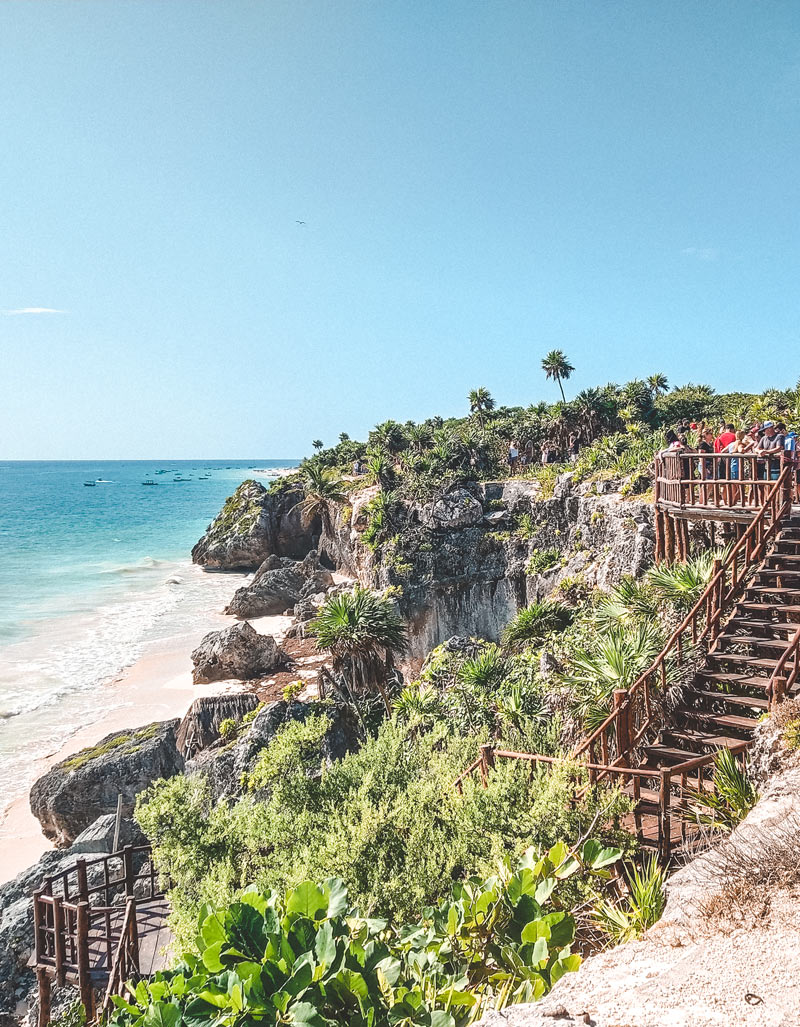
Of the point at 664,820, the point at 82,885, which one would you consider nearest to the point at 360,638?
the point at 82,885

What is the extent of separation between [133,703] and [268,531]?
30.3 metres

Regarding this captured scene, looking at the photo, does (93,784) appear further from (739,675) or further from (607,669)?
(739,675)

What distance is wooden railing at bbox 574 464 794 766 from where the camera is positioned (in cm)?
984

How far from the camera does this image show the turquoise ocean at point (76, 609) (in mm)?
27297

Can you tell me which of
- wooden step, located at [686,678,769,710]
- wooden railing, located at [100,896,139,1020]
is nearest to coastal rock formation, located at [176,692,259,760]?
wooden railing, located at [100,896,139,1020]

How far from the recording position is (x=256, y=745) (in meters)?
17.3

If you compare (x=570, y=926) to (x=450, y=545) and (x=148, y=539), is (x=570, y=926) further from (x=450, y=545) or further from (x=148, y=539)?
(x=148, y=539)

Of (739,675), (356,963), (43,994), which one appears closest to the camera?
(356,963)

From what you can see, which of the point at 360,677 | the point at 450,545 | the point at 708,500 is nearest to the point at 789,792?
the point at 708,500

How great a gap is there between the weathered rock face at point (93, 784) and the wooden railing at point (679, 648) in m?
13.0

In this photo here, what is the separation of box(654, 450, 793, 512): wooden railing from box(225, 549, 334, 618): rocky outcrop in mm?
27925

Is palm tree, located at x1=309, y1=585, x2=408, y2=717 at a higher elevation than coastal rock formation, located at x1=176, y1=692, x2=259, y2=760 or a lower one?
higher

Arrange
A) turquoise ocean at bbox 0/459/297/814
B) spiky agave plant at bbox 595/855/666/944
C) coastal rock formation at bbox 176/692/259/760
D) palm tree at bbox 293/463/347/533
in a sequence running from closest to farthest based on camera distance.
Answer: spiky agave plant at bbox 595/855/666/944 → coastal rock formation at bbox 176/692/259/760 → turquoise ocean at bbox 0/459/297/814 → palm tree at bbox 293/463/347/533

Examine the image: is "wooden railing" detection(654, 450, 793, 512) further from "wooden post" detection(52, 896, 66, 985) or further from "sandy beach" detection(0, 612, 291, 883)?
"sandy beach" detection(0, 612, 291, 883)
